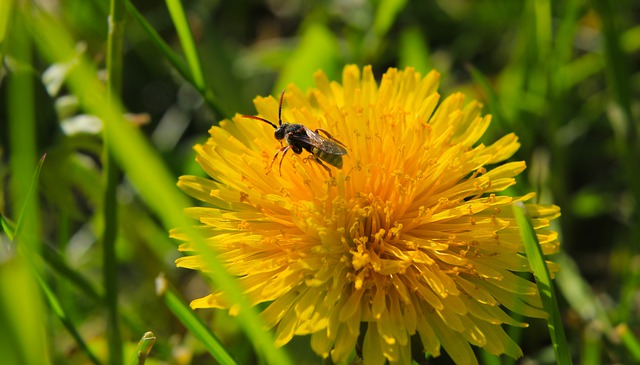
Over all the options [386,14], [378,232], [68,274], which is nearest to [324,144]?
[378,232]

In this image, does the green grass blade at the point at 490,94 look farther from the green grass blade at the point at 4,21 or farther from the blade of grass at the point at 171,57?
the green grass blade at the point at 4,21

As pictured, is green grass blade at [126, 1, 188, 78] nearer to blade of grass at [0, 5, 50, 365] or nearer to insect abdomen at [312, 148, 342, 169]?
blade of grass at [0, 5, 50, 365]

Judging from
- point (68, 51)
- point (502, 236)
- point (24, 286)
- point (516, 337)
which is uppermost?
point (68, 51)

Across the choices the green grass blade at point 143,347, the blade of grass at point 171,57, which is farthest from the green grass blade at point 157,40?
the green grass blade at point 143,347

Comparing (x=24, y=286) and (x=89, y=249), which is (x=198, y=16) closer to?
(x=89, y=249)

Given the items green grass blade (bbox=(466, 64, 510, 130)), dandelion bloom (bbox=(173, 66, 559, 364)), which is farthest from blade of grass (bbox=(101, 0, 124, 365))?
green grass blade (bbox=(466, 64, 510, 130))

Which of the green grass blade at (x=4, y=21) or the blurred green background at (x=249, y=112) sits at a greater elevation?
the green grass blade at (x=4, y=21)

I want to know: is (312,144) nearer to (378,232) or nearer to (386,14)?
(378,232)

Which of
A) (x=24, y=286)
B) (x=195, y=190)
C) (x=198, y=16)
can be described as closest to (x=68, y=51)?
(x=195, y=190)
